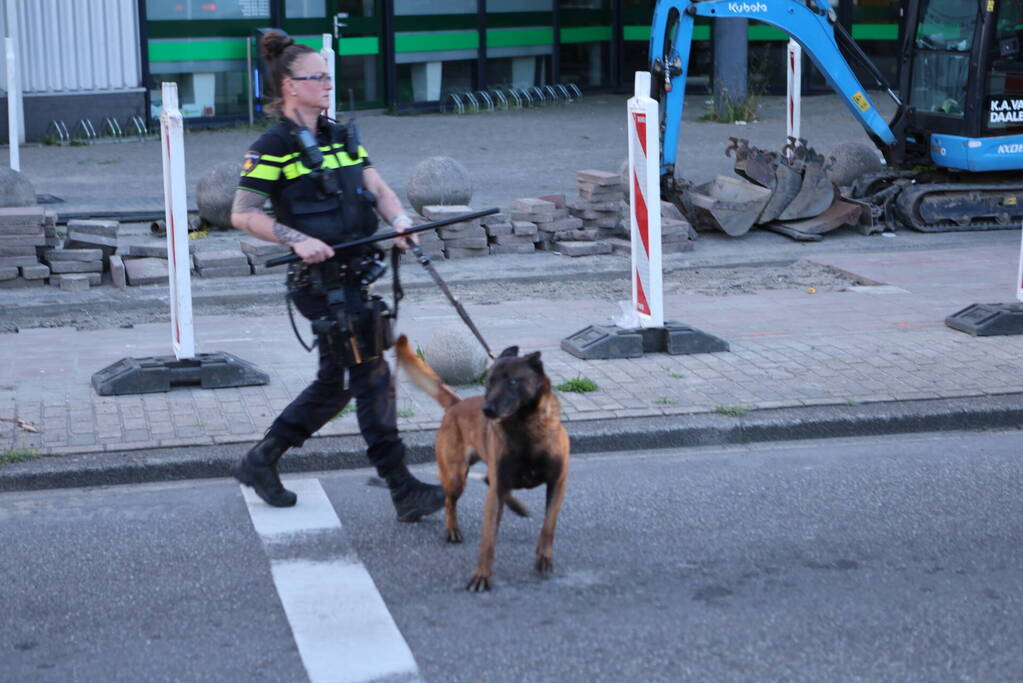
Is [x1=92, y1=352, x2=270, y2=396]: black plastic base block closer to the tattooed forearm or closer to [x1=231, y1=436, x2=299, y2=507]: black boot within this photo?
[x1=231, y1=436, x2=299, y2=507]: black boot

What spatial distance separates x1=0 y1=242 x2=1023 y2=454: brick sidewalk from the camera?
24.6ft

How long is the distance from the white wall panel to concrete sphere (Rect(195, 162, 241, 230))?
801 centimetres

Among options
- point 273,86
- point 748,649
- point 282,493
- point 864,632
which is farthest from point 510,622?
point 273,86

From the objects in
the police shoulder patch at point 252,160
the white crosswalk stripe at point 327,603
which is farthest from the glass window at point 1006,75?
the police shoulder patch at point 252,160

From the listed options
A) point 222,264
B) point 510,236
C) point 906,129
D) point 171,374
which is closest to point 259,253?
point 222,264

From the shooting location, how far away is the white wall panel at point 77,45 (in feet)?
65.0

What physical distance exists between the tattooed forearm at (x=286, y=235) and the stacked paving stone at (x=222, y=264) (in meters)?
5.85

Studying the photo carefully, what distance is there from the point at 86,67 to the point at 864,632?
701 inches

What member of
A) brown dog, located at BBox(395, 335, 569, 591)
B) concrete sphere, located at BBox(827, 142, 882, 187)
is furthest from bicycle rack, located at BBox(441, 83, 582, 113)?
brown dog, located at BBox(395, 335, 569, 591)

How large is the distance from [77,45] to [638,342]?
14103 mm

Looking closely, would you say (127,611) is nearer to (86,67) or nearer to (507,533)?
(507,533)

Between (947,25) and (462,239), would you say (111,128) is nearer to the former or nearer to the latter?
(462,239)

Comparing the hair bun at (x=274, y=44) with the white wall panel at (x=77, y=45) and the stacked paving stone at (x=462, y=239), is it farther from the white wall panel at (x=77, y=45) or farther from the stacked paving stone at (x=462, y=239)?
the white wall panel at (x=77, y=45)

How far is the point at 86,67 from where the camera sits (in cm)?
2048
